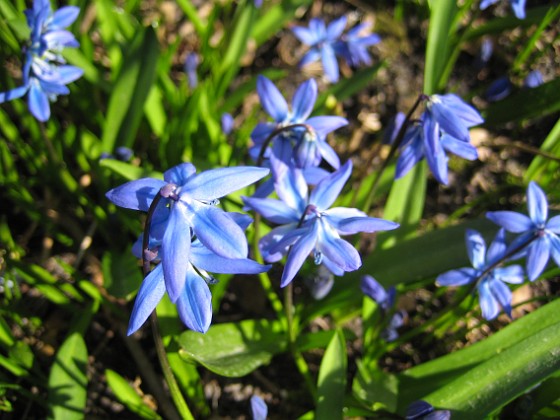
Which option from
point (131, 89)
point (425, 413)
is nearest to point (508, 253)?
point (425, 413)

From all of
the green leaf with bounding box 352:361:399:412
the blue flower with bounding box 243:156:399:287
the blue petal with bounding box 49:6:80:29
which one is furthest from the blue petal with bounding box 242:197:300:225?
the blue petal with bounding box 49:6:80:29

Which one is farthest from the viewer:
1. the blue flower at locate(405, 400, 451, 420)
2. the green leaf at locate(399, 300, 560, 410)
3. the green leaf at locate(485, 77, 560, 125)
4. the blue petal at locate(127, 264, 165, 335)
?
the green leaf at locate(485, 77, 560, 125)

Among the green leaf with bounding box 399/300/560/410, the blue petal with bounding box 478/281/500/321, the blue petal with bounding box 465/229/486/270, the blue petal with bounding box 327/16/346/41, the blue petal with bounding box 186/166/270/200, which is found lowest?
the green leaf with bounding box 399/300/560/410

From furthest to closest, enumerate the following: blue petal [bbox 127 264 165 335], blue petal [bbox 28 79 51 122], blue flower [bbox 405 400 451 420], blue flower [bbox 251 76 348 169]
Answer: blue petal [bbox 28 79 51 122] → blue flower [bbox 251 76 348 169] → blue flower [bbox 405 400 451 420] → blue petal [bbox 127 264 165 335]

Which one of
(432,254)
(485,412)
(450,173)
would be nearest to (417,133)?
(432,254)

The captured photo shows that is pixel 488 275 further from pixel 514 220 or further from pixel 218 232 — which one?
pixel 218 232

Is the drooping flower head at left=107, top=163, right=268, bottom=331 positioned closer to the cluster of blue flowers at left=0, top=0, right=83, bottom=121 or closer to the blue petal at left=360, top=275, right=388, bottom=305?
the blue petal at left=360, top=275, right=388, bottom=305

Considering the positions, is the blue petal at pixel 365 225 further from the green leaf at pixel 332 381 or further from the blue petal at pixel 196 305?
the green leaf at pixel 332 381
